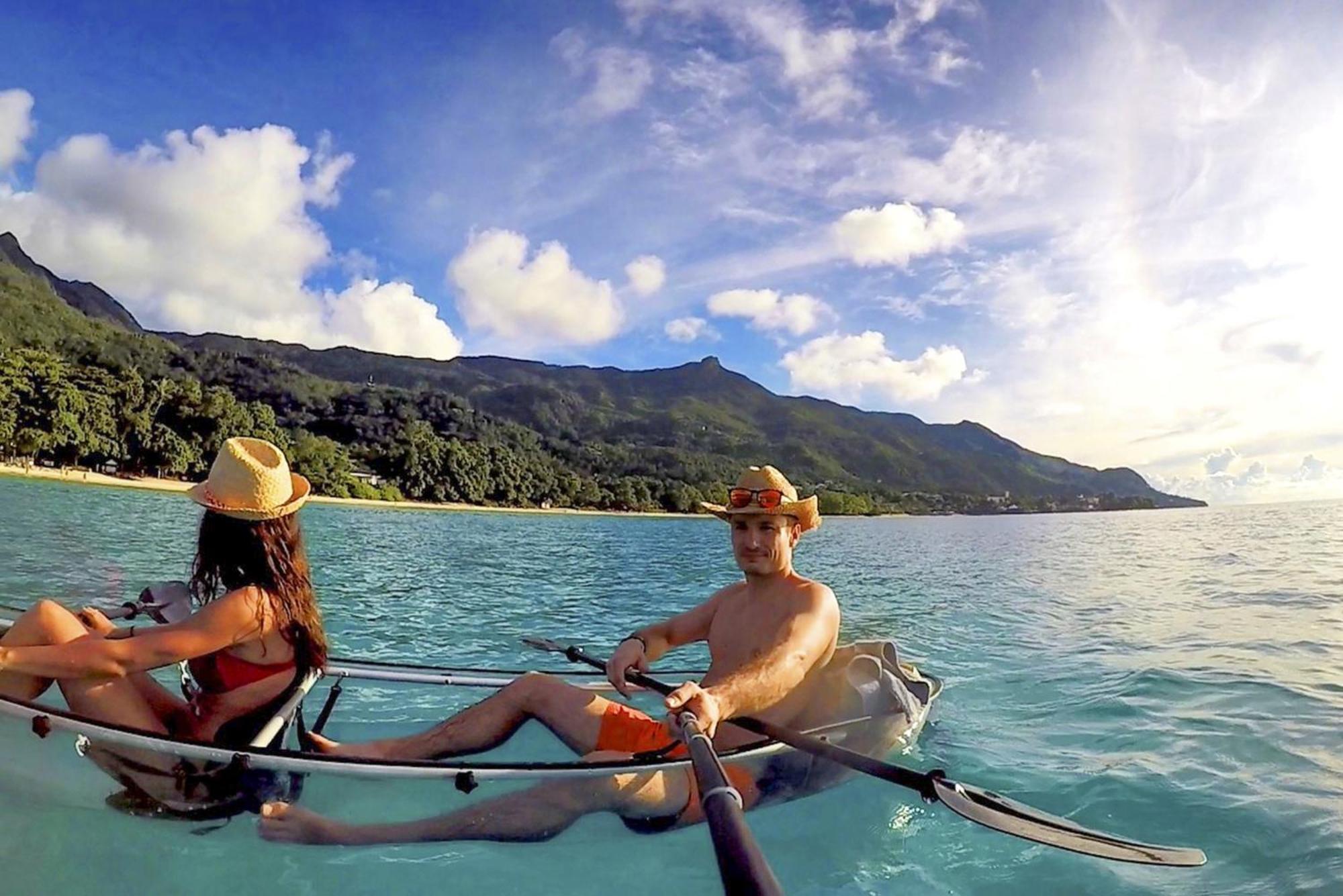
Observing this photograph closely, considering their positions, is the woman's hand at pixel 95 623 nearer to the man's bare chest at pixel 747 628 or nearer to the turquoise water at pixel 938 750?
the turquoise water at pixel 938 750

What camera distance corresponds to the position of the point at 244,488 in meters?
4.24

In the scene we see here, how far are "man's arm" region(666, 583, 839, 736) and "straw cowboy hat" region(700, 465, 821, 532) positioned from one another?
0.48 meters

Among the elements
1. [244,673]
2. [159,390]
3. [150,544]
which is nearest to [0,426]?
[159,390]

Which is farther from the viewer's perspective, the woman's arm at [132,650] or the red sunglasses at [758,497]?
the red sunglasses at [758,497]

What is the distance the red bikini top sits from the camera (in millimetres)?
4434

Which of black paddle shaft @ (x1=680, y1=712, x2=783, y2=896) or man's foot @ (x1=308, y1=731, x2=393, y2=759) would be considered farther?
man's foot @ (x1=308, y1=731, x2=393, y2=759)

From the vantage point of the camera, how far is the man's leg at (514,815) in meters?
4.10

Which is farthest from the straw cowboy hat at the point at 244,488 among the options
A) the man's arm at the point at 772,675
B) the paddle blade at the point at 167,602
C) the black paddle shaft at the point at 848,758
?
the black paddle shaft at the point at 848,758

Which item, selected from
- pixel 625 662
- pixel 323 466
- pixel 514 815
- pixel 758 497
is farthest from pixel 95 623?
pixel 323 466

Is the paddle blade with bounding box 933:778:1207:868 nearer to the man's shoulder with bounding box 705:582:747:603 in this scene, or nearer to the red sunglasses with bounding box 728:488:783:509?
the red sunglasses with bounding box 728:488:783:509

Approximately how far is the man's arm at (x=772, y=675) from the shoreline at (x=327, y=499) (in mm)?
34277

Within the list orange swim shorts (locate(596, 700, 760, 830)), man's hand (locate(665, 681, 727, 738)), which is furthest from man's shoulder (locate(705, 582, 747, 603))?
man's hand (locate(665, 681, 727, 738))

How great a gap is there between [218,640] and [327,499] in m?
87.3

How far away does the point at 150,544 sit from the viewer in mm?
23797
